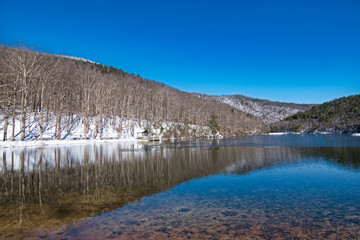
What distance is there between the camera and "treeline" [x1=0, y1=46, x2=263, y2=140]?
39.3m

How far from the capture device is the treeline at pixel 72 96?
3928 centimetres

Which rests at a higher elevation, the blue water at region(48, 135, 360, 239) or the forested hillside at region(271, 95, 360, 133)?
the forested hillside at region(271, 95, 360, 133)

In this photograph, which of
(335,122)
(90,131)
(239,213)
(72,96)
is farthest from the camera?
(335,122)

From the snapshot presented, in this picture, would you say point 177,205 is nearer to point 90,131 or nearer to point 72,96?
point 90,131

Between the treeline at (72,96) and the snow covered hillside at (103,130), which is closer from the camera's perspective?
the treeline at (72,96)

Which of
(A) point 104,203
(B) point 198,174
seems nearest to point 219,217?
(A) point 104,203

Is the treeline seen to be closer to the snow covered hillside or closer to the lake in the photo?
the snow covered hillside

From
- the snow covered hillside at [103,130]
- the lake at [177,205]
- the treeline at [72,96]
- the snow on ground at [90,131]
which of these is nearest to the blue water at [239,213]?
the lake at [177,205]

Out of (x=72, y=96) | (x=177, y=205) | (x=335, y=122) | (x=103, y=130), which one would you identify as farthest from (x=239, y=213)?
(x=335, y=122)

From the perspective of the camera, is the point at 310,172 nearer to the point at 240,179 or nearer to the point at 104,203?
the point at 240,179

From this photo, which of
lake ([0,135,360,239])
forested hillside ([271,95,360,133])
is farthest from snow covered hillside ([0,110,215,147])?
forested hillside ([271,95,360,133])

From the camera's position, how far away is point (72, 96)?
69.0 metres

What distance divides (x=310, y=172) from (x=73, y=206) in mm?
15908

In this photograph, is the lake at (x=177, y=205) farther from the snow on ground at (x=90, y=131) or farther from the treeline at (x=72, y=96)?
the snow on ground at (x=90, y=131)
